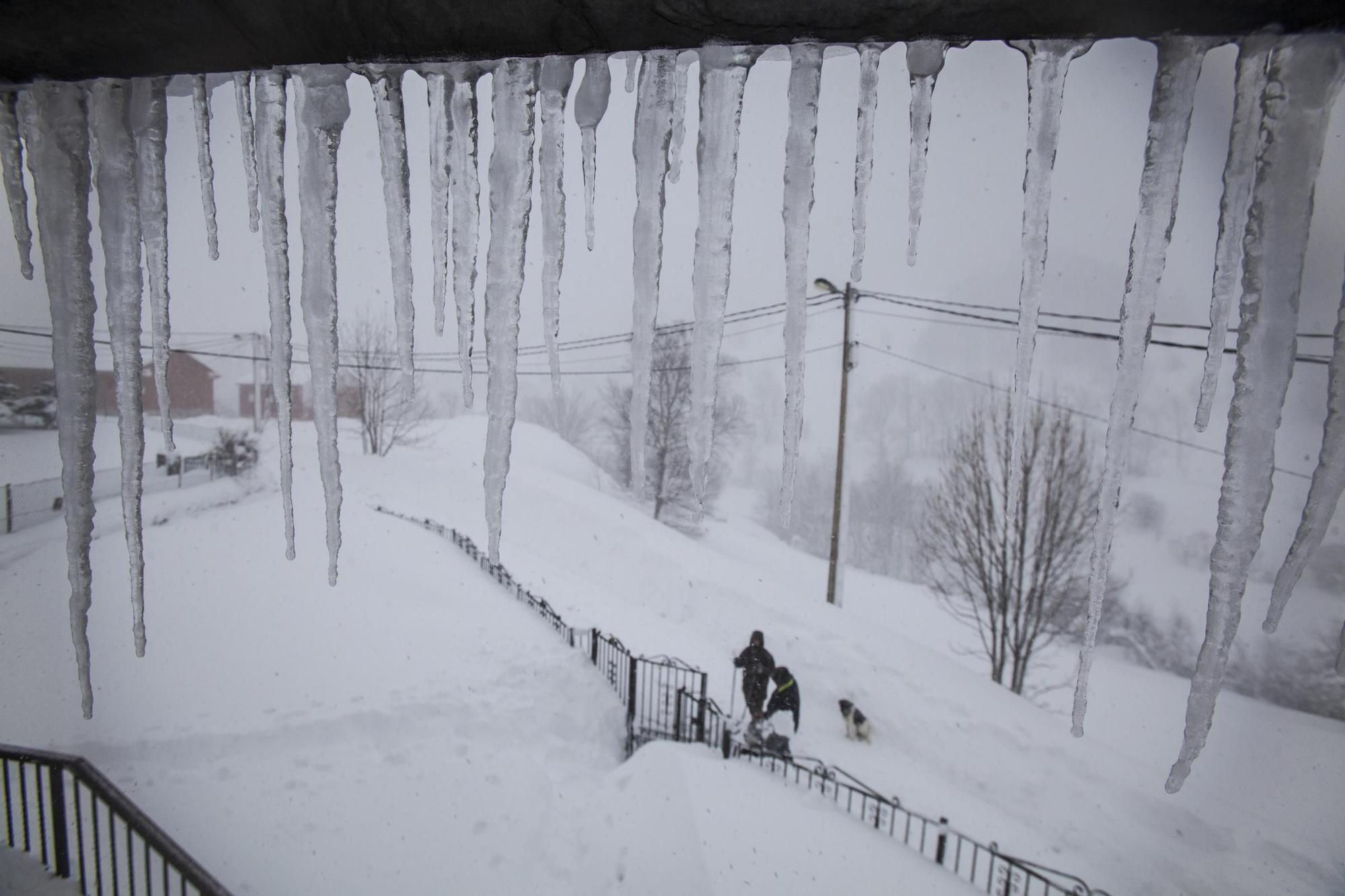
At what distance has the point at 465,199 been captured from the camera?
1.78 meters

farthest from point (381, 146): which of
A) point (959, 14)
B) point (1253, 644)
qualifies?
point (1253, 644)

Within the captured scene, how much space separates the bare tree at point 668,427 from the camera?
18.2m

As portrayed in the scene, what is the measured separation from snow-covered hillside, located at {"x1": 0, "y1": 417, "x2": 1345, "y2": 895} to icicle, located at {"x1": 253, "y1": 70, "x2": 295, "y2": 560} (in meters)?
3.67

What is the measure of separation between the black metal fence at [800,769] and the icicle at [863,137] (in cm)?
315

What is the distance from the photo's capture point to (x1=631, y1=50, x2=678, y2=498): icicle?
4.87ft

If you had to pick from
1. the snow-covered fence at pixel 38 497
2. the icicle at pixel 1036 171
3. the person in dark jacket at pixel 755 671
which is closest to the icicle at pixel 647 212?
the icicle at pixel 1036 171

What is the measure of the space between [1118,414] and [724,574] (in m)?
12.5

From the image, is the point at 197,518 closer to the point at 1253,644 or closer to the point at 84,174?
the point at 84,174

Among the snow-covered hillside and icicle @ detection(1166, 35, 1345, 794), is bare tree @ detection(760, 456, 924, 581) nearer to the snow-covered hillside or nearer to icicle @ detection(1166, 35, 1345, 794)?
the snow-covered hillside

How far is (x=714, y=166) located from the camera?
1560 mm

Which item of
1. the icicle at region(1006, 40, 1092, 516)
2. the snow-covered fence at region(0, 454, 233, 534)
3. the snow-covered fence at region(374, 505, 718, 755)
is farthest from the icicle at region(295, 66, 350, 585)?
the snow-covered fence at region(0, 454, 233, 534)

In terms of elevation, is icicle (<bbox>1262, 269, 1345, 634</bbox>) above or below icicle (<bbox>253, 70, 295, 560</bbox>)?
below

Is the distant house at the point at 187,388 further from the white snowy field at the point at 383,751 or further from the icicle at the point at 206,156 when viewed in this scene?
the icicle at the point at 206,156

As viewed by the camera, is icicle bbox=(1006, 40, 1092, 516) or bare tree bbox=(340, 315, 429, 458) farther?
bare tree bbox=(340, 315, 429, 458)
